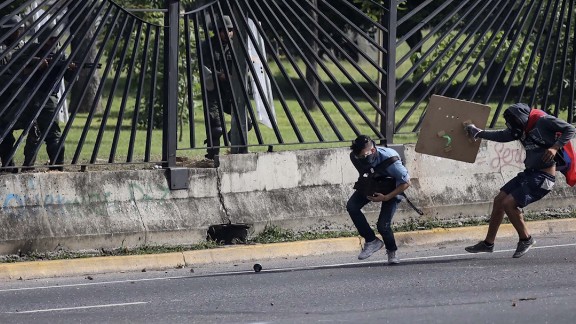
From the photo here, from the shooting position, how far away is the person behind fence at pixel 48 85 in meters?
10.3

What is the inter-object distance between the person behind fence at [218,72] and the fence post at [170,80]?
33 centimetres

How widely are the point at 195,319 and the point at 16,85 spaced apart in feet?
13.2

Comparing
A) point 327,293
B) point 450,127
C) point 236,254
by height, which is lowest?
point 236,254

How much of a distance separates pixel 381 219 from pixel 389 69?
7.35 feet

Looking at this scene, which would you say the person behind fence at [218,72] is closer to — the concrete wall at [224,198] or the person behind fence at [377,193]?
the concrete wall at [224,198]

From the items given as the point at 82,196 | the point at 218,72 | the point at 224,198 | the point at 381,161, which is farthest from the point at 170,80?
the point at 381,161

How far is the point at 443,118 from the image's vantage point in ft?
35.1

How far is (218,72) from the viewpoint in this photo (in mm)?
11641

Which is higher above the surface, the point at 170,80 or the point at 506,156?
the point at 170,80

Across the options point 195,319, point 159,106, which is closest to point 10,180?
point 195,319

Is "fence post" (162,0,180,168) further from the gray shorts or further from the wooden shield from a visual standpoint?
the gray shorts

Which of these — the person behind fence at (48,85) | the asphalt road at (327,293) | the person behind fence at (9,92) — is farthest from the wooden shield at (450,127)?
the person behind fence at (9,92)

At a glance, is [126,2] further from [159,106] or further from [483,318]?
[483,318]

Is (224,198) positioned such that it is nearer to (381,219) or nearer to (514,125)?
(381,219)
